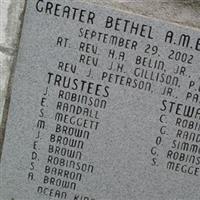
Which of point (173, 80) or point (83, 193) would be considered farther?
point (83, 193)

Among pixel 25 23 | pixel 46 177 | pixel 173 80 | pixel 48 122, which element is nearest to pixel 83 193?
pixel 46 177

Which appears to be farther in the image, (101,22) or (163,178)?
(163,178)

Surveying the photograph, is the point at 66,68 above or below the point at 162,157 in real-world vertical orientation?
above

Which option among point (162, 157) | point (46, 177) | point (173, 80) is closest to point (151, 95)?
point (173, 80)

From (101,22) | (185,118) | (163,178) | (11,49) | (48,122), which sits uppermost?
(101,22)

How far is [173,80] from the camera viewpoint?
7.30 ft

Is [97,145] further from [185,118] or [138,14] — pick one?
[138,14]

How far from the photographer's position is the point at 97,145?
2.34 metres

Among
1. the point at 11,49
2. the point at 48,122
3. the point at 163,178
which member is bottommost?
the point at 163,178

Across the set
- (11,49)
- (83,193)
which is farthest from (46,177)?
(11,49)

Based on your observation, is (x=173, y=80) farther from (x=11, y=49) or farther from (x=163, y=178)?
(x=11, y=49)

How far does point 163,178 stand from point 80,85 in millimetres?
630

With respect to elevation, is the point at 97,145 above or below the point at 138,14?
below

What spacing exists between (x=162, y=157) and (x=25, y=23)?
95 centimetres
